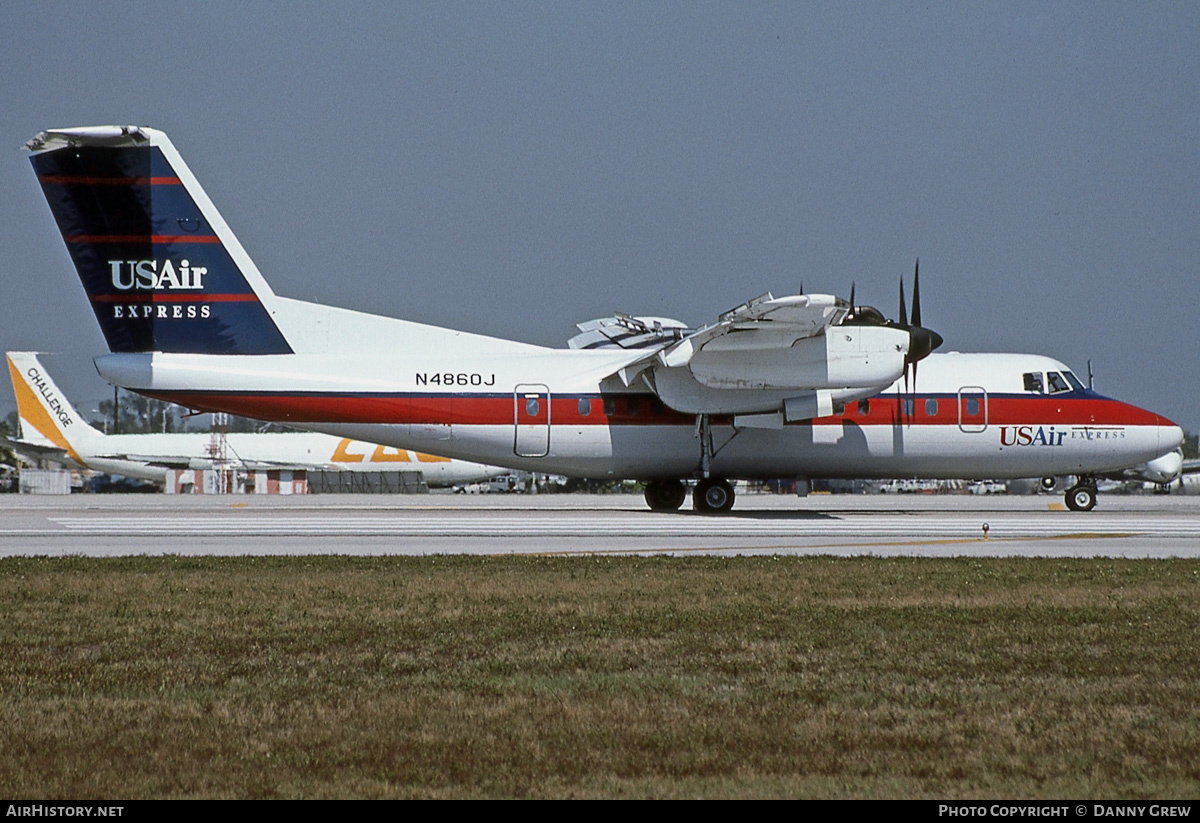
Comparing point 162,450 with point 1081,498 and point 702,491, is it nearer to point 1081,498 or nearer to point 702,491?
point 702,491

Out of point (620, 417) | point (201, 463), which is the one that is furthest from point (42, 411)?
point (620, 417)

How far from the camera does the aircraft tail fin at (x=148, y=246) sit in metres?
23.5

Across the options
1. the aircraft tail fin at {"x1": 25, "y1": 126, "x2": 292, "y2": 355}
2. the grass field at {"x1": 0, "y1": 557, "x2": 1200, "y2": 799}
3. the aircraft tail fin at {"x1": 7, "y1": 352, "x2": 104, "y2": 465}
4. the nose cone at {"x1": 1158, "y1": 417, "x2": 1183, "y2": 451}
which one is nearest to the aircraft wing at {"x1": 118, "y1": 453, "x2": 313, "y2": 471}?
the aircraft tail fin at {"x1": 7, "y1": 352, "x2": 104, "y2": 465}

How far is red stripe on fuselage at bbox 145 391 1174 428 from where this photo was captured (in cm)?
2456

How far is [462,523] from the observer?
76.2 ft

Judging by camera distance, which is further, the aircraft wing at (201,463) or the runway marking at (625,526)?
the aircraft wing at (201,463)

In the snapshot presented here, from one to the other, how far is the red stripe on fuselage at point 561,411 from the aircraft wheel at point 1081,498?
2.49 metres

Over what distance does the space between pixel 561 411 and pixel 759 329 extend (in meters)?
5.09

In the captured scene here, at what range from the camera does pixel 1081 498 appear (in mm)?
30516

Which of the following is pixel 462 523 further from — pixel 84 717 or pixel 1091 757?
pixel 1091 757

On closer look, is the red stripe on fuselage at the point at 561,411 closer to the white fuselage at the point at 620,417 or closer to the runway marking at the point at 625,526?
the white fuselage at the point at 620,417

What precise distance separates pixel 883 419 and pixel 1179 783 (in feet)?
74.3

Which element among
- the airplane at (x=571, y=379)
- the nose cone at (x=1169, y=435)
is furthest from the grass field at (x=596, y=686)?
the nose cone at (x=1169, y=435)
